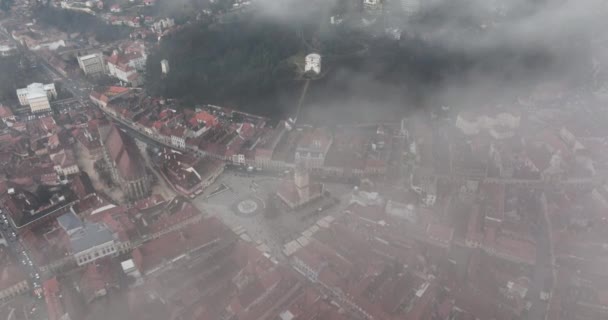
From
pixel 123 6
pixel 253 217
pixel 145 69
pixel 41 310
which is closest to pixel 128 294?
pixel 41 310

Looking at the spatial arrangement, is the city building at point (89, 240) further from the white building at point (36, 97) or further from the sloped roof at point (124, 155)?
the white building at point (36, 97)

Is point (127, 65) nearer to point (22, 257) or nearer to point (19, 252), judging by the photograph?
point (19, 252)

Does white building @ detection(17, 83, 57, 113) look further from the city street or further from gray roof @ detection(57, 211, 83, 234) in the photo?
gray roof @ detection(57, 211, 83, 234)

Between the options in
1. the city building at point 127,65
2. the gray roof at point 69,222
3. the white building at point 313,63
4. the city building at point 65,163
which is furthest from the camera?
the city building at point 127,65

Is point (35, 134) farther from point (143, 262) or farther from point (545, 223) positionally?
point (545, 223)

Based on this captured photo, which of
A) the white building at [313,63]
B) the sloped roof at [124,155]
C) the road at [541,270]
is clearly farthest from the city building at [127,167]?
the road at [541,270]


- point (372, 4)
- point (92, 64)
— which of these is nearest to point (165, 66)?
point (92, 64)
